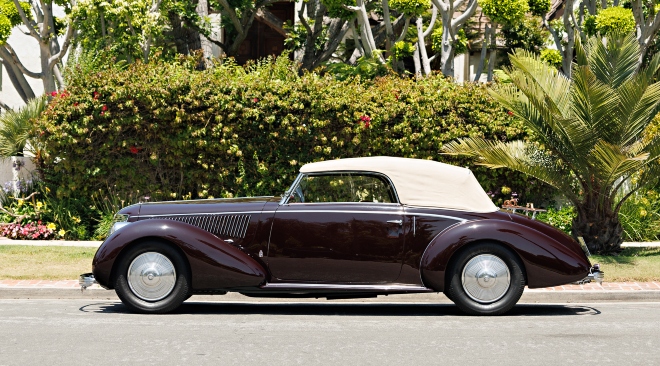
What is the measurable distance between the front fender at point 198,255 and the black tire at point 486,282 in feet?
6.01

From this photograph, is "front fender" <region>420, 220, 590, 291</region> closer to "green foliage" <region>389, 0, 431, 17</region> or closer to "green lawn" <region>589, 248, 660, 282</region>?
"green lawn" <region>589, 248, 660, 282</region>

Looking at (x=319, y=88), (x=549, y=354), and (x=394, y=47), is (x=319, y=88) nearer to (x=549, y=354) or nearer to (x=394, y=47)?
(x=394, y=47)

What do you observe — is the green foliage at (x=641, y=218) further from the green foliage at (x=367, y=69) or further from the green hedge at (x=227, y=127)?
the green foliage at (x=367, y=69)

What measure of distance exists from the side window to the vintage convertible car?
0.06m

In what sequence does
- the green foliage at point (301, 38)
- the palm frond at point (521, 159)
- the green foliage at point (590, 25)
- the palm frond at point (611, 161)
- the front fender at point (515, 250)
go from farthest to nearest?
the green foliage at point (301, 38) < the green foliage at point (590, 25) < the palm frond at point (521, 159) < the palm frond at point (611, 161) < the front fender at point (515, 250)

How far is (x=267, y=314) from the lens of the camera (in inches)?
350

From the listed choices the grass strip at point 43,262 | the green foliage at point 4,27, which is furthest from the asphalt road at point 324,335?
the green foliage at point 4,27

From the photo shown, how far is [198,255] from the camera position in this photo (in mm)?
8508

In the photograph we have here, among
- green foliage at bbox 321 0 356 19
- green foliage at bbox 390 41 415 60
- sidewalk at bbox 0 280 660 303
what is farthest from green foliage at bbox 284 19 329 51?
sidewalk at bbox 0 280 660 303

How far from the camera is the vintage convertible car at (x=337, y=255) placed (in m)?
8.53

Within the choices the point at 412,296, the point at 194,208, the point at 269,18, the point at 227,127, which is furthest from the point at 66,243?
the point at 269,18

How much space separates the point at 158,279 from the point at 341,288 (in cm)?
174

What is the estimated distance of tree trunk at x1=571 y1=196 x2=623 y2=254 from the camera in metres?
12.9

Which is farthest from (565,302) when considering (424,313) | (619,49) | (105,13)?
(105,13)
